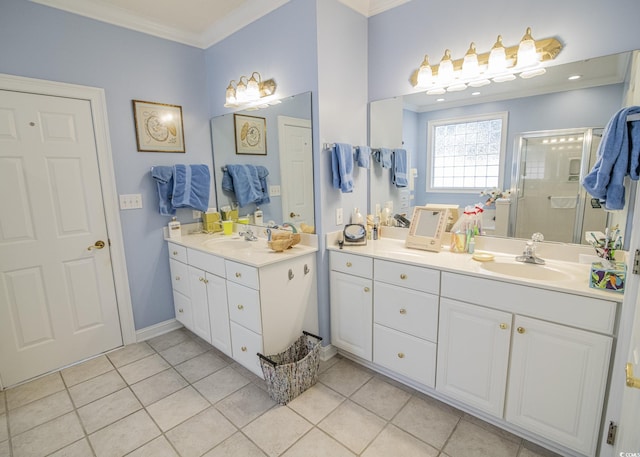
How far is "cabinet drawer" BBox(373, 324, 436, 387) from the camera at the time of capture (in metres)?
1.86

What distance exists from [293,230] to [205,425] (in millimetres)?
1356

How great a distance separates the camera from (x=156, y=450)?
64.0 inches

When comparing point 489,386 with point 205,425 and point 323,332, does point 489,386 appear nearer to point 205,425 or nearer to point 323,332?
point 323,332

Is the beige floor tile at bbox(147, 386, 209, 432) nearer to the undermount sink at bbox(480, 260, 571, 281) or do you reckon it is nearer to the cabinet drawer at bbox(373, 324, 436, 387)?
the cabinet drawer at bbox(373, 324, 436, 387)

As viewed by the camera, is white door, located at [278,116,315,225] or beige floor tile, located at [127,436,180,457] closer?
beige floor tile, located at [127,436,180,457]

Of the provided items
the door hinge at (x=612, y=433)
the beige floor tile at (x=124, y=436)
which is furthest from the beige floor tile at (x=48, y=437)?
the door hinge at (x=612, y=433)

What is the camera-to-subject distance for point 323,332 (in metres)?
2.38

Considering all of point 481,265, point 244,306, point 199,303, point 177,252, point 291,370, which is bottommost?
point 291,370

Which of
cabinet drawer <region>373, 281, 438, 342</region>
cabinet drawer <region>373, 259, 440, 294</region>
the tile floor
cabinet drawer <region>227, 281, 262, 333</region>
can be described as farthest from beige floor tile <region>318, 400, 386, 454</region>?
cabinet drawer <region>373, 259, 440, 294</region>

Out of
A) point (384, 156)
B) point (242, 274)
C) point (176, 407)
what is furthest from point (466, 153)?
point (176, 407)

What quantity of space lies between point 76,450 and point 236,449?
2.83ft

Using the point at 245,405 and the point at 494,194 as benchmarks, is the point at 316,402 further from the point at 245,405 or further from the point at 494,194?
the point at 494,194

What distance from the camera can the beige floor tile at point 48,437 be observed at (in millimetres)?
1645

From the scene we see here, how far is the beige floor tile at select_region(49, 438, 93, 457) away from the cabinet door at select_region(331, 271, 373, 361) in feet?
5.16
